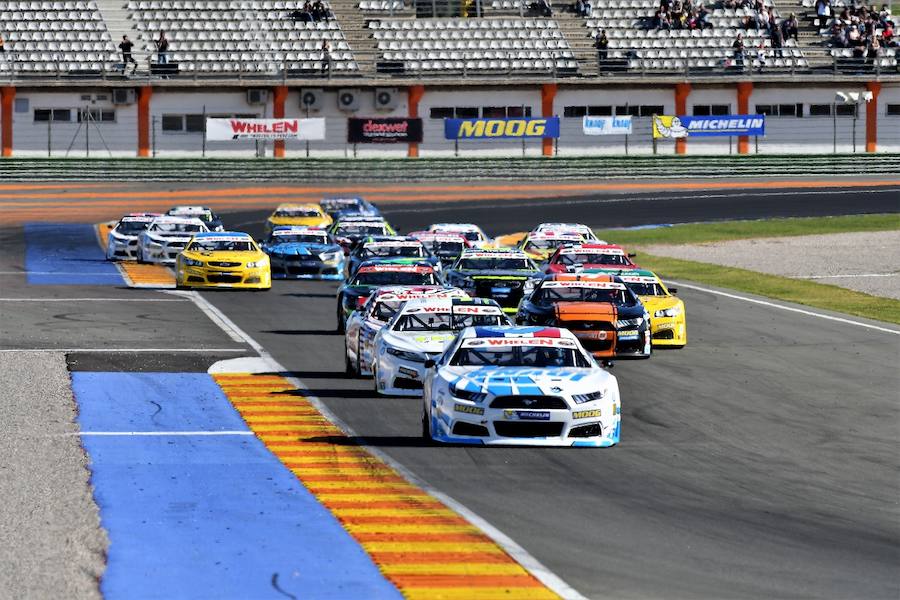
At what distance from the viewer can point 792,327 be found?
96.4 feet

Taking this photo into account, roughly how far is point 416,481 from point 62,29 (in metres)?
56.4

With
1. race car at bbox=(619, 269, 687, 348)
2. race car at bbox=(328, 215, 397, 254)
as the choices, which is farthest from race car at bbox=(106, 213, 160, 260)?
race car at bbox=(619, 269, 687, 348)

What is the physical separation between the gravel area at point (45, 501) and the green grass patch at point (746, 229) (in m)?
33.5

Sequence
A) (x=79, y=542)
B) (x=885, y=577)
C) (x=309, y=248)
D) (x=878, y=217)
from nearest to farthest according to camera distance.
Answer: (x=885, y=577) < (x=79, y=542) < (x=309, y=248) < (x=878, y=217)

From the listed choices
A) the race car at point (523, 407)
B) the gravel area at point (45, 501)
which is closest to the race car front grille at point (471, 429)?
the race car at point (523, 407)

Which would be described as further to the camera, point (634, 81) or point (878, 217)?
point (634, 81)

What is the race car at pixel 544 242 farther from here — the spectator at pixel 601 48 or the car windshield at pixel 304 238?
the spectator at pixel 601 48

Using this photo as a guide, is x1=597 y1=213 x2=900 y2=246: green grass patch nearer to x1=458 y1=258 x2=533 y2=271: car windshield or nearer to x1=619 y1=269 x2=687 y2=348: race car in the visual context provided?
x1=458 y1=258 x2=533 y2=271: car windshield

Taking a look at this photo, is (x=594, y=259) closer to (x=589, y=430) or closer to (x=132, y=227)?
(x=132, y=227)

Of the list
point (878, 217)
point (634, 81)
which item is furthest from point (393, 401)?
point (634, 81)

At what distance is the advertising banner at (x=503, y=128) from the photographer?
68.5 meters

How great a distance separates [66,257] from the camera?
46156 millimetres

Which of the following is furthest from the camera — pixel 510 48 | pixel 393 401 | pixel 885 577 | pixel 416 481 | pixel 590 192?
pixel 510 48

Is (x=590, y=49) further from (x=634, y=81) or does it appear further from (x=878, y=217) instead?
(x=878, y=217)
